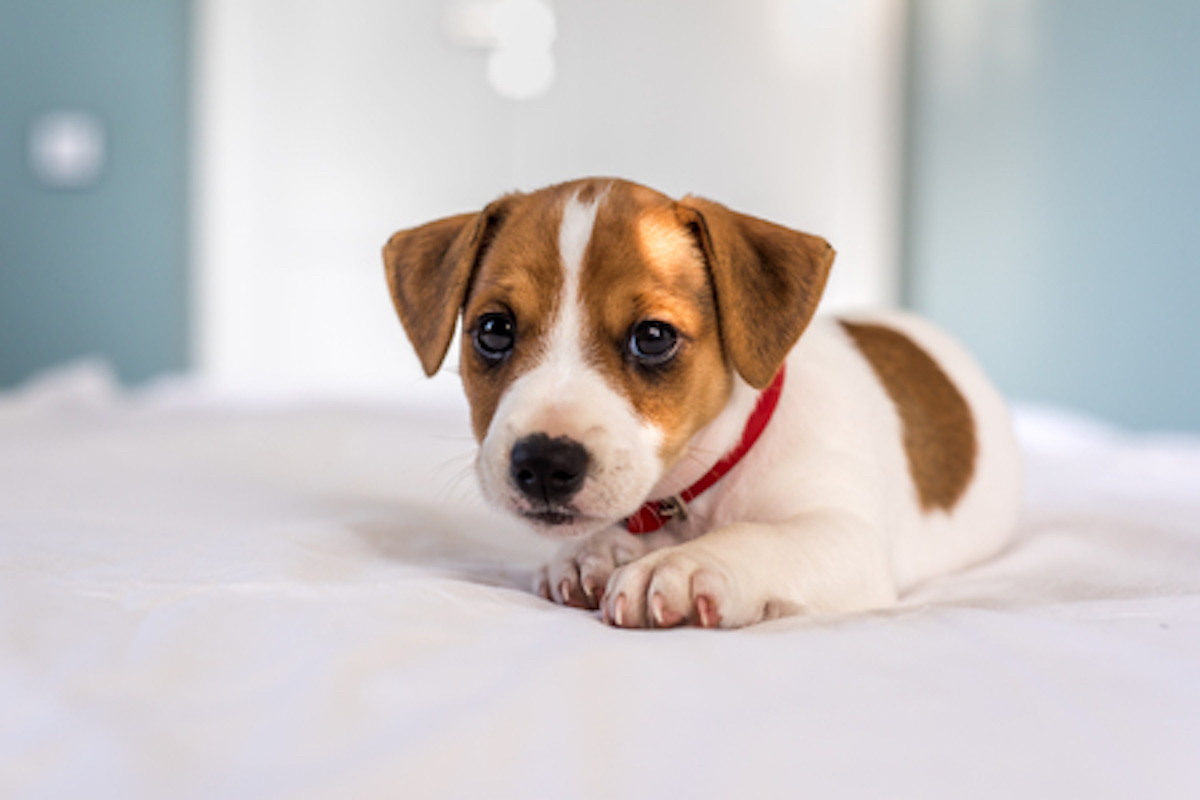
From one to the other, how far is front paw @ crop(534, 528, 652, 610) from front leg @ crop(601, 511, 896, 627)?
201 mm

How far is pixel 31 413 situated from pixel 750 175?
6400mm

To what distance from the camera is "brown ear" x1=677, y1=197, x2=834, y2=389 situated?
1.93m

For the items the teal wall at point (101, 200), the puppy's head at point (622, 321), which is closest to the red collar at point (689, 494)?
the puppy's head at point (622, 321)

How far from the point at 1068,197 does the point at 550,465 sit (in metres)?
5.60

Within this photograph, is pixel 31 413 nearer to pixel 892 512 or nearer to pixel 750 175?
pixel 892 512

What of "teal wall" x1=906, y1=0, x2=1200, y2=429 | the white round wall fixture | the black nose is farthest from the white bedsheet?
the white round wall fixture

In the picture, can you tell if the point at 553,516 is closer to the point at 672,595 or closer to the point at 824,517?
the point at 672,595

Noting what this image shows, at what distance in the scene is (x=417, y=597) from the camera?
4.88 feet

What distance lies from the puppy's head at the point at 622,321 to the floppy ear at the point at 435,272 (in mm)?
13

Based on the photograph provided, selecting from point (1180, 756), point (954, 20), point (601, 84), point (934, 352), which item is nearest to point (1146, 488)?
point (934, 352)

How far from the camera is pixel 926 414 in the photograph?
2576 millimetres

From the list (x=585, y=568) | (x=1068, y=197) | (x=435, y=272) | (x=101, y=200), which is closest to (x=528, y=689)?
(x=585, y=568)

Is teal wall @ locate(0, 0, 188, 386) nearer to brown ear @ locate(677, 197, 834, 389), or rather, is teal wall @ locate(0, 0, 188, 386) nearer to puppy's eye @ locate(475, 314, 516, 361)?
puppy's eye @ locate(475, 314, 516, 361)

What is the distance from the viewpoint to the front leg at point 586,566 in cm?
179
